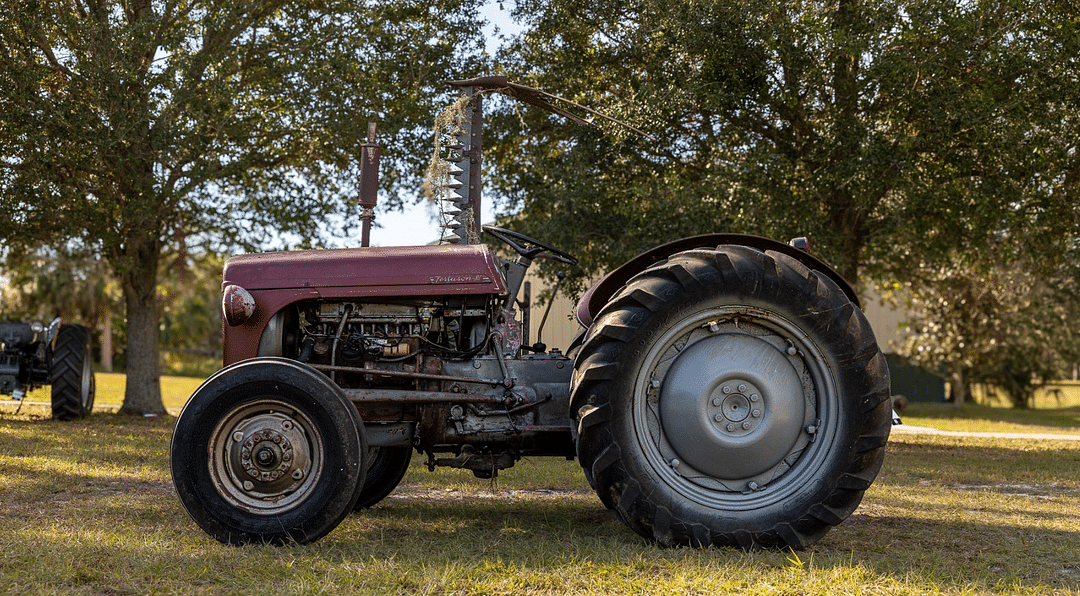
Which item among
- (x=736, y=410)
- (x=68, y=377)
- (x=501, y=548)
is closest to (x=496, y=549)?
(x=501, y=548)

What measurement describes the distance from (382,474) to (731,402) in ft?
7.73

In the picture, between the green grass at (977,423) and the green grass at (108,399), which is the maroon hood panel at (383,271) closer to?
the green grass at (108,399)

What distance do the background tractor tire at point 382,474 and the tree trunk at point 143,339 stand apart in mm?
10284

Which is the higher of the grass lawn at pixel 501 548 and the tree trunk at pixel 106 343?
the tree trunk at pixel 106 343

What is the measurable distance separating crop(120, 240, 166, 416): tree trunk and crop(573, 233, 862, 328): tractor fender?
37.4ft

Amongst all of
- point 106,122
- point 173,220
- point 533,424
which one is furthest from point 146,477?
point 173,220

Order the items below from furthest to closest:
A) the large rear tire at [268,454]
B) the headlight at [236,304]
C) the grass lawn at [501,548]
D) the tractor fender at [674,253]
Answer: the tractor fender at [674,253], the headlight at [236,304], the large rear tire at [268,454], the grass lawn at [501,548]

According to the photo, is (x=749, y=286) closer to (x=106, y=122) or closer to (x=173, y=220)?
(x=106, y=122)

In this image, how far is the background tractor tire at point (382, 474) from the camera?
18.9 feet

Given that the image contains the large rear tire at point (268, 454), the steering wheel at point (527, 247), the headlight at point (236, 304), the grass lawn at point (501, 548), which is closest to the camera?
the grass lawn at point (501, 548)

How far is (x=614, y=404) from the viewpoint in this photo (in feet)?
14.5

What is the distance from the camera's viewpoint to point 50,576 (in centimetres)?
374

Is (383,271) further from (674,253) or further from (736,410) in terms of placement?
(736,410)

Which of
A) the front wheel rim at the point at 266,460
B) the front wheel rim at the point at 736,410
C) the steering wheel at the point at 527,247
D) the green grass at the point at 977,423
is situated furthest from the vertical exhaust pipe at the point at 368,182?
the green grass at the point at 977,423
